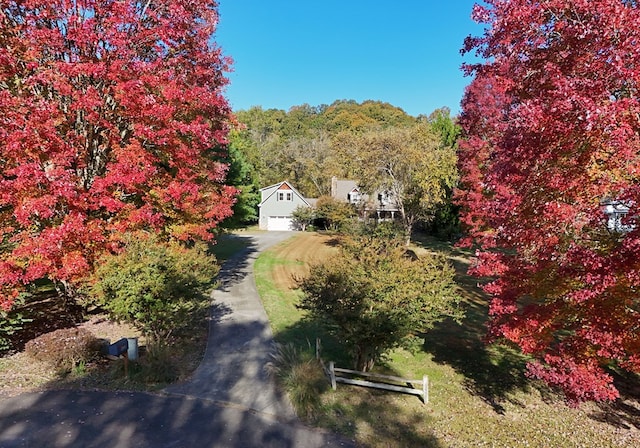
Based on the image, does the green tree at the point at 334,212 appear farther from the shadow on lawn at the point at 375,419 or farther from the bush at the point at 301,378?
the shadow on lawn at the point at 375,419

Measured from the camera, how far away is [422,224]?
Answer: 1929 inches

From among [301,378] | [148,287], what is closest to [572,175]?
[301,378]

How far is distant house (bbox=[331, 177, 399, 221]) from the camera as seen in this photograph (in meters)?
40.7

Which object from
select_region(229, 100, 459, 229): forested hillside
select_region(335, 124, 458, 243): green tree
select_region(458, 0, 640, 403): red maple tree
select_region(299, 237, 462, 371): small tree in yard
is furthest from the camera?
select_region(229, 100, 459, 229): forested hillside

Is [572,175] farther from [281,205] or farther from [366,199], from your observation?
[281,205]

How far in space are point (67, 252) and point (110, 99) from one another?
5.73 m

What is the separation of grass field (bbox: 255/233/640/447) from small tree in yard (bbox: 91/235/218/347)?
4.76 meters

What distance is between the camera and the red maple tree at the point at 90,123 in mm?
10883

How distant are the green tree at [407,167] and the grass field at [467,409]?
19.6m

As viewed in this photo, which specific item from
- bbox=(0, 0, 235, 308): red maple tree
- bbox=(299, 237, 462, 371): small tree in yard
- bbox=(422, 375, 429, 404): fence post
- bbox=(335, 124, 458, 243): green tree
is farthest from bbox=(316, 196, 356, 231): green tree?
bbox=(422, 375, 429, 404): fence post

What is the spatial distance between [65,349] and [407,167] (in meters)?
30.5

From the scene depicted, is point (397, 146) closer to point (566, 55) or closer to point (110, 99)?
point (110, 99)

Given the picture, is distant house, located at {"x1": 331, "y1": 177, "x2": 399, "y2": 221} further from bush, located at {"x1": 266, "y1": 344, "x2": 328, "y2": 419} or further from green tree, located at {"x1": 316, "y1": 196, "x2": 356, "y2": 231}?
bush, located at {"x1": 266, "y1": 344, "x2": 328, "y2": 419}

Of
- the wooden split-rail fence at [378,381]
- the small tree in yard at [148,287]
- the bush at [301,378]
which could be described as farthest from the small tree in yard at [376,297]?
the small tree in yard at [148,287]
